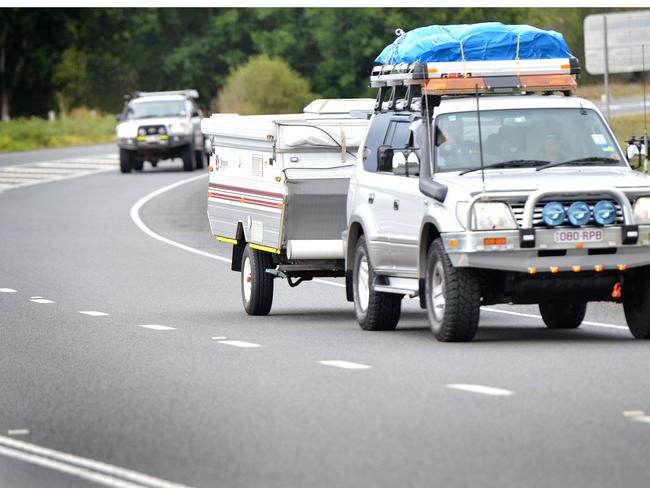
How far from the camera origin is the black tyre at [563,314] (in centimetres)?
1650

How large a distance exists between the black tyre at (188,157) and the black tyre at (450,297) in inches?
1510

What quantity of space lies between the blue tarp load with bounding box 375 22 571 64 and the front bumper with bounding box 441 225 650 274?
2403mm

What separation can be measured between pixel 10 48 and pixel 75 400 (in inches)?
3929

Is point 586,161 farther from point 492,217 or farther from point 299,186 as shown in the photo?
point 299,186

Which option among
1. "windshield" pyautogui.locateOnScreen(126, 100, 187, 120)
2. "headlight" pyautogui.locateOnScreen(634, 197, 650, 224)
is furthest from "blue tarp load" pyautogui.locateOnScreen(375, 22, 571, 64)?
"windshield" pyautogui.locateOnScreen(126, 100, 187, 120)

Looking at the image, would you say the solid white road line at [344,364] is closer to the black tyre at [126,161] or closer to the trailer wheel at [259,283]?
the trailer wheel at [259,283]

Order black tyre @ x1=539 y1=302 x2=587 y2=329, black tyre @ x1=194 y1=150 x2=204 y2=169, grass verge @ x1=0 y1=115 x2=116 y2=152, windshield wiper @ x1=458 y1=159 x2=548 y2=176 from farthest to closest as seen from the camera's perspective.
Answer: grass verge @ x1=0 y1=115 x2=116 y2=152, black tyre @ x1=194 y1=150 x2=204 y2=169, black tyre @ x1=539 y1=302 x2=587 y2=329, windshield wiper @ x1=458 y1=159 x2=548 y2=176

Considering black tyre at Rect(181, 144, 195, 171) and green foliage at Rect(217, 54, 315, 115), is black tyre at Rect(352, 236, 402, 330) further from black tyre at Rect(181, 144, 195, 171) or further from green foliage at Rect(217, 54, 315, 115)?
green foliage at Rect(217, 54, 315, 115)

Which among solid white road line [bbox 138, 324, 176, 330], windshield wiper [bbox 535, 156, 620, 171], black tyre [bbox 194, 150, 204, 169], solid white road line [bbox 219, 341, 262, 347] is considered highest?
windshield wiper [bbox 535, 156, 620, 171]

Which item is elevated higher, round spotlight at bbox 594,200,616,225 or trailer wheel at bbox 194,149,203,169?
round spotlight at bbox 594,200,616,225

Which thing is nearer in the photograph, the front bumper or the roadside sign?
the front bumper

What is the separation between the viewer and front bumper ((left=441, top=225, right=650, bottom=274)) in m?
14.0
